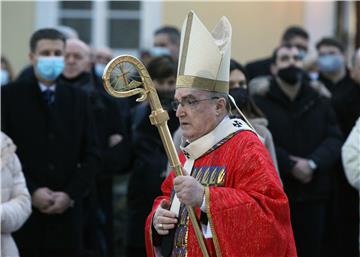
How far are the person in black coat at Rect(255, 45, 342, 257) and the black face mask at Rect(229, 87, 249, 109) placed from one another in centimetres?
132

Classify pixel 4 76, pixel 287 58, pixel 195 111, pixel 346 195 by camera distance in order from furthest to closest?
pixel 4 76, pixel 346 195, pixel 287 58, pixel 195 111

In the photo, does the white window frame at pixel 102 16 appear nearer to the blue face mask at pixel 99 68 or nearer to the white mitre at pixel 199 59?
the blue face mask at pixel 99 68

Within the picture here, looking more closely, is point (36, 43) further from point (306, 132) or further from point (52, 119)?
point (306, 132)

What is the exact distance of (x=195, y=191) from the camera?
405cm

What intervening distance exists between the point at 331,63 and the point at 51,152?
12.1ft

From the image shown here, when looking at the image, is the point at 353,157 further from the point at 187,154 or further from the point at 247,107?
the point at 187,154

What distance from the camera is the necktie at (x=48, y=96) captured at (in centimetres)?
655

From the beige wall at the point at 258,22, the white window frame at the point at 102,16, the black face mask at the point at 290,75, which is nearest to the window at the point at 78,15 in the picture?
the white window frame at the point at 102,16

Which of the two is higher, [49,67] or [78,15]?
[49,67]

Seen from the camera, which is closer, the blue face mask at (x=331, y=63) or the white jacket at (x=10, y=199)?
the white jacket at (x=10, y=199)

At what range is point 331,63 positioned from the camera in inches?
352

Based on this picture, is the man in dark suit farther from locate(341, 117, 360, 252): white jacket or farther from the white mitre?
the white mitre

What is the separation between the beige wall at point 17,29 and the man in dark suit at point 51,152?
6297 mm

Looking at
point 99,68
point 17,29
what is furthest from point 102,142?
point 17,29
